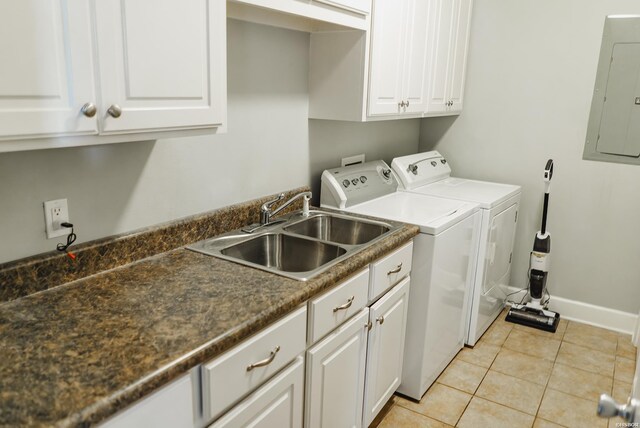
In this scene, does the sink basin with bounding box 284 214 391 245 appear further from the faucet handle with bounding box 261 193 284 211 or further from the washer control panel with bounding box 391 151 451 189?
the washer control panel with bounding box 391 151 451 189

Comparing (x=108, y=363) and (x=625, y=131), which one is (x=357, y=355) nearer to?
(x=108, y=363)

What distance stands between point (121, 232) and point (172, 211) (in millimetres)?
230

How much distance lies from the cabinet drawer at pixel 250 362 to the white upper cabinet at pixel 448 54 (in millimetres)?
1959

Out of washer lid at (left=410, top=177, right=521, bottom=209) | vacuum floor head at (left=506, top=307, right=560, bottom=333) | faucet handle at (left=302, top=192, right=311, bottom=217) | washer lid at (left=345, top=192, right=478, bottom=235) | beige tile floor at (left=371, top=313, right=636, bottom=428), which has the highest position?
faucet handle at (left=302, top=192, right=311, bottom=217)

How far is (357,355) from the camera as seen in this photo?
1998 millimetres

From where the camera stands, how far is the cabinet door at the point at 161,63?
47.1 inches

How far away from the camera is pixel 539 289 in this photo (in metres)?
3.44

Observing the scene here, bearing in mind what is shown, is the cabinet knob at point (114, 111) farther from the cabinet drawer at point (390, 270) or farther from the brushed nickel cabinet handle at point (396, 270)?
the brushed nickel cabinet handle at point (396, 270)

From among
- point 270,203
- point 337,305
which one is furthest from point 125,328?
point 270,203

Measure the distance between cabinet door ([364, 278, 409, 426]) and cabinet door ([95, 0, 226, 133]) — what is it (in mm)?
1095

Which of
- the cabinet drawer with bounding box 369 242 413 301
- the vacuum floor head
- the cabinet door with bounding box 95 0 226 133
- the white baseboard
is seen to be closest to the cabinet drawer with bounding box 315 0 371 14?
the cabinet door with bounding box 95 0 226 133

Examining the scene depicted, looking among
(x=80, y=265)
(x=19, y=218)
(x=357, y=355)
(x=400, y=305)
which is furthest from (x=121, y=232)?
(x=400, y=305)

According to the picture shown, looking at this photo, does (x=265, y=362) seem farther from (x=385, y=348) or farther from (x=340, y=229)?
(x=340, y=229)

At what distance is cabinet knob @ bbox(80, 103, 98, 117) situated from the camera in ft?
3.76
